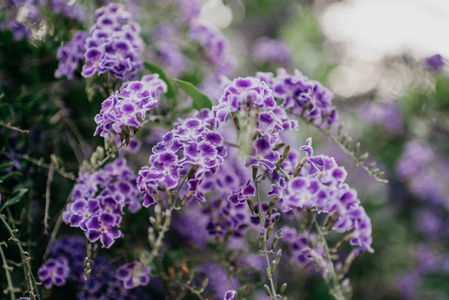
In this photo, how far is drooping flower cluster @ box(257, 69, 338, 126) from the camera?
1333 mm

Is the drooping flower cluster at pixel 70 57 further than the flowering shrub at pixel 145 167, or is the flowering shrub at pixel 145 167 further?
the drooping flower cluster at pixel 70 57

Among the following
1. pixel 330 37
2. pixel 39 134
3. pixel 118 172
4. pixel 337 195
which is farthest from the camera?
pixel 330 37

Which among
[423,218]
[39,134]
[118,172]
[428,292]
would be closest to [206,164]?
[118,172]

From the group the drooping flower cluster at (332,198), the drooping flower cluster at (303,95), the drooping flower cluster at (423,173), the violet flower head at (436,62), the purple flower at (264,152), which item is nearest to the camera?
the drooping flower cluster at (332,198)

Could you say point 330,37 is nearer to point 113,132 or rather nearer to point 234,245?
point 234,245

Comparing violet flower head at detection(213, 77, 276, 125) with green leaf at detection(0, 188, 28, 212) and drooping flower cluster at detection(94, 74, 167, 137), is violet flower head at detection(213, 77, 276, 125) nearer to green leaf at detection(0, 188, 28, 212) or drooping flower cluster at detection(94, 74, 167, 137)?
drooping flower cluster at detection(94, 74, 167, 137)

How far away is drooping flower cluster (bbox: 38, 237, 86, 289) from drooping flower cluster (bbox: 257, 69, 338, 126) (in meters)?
0.87

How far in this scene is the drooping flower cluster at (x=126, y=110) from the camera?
41.9 inches

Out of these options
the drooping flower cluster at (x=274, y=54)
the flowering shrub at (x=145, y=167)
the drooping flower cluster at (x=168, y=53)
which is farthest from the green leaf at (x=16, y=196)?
the drooping flower cluster at (x=274, y=54)

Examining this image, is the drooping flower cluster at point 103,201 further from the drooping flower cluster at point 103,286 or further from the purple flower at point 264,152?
the purple flower at point 264,152

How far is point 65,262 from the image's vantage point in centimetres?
129

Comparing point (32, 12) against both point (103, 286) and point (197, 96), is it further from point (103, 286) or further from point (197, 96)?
point (103, 286)

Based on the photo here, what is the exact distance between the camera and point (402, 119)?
3.03 m

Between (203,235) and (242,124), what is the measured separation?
3.28 ft
